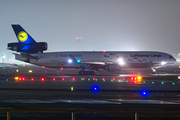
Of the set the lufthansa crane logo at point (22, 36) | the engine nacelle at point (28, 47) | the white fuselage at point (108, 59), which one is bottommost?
the white fuselage at point (108, 59)

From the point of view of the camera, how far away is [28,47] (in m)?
49.9

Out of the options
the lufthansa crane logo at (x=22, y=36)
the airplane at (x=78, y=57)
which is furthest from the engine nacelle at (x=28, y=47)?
the lufthansa crane logo at (x=22, y=36)

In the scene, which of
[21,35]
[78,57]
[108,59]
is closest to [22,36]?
[21,35]

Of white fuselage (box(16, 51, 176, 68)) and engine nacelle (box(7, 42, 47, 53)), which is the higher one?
engine nacelle (box(7, 42, 47, 53))

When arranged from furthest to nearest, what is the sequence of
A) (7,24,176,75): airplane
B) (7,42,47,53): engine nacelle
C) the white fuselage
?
the white fuselage, (7,24,176,75): airplane, (7,42,47,53): engine nacelle

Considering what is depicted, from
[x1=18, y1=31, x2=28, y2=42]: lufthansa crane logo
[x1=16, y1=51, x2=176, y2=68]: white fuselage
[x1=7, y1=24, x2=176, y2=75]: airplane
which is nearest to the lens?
[x1=18, y1=31, x2=28, y2=42]: lufthansa crane logo

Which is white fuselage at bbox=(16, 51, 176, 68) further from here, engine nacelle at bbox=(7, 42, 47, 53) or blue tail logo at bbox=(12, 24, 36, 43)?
blue tail logo at bbox=(12, 24, 36, 43)

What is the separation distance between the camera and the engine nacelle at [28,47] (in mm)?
48753

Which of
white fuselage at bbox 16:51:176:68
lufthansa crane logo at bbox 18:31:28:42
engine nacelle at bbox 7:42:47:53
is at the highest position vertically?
lufthansa crane logo at bbox 18:31:28:42

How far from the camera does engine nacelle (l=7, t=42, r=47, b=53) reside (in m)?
48.8

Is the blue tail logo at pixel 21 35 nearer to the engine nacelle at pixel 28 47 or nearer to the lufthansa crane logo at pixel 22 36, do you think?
the lufthansa crane logo at pixel 22 36

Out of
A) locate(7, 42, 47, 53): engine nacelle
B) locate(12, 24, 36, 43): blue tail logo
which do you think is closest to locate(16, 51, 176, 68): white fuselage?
locate(7, 42, 47, 53): engine nacelle

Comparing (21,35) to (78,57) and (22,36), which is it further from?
(78,57)
